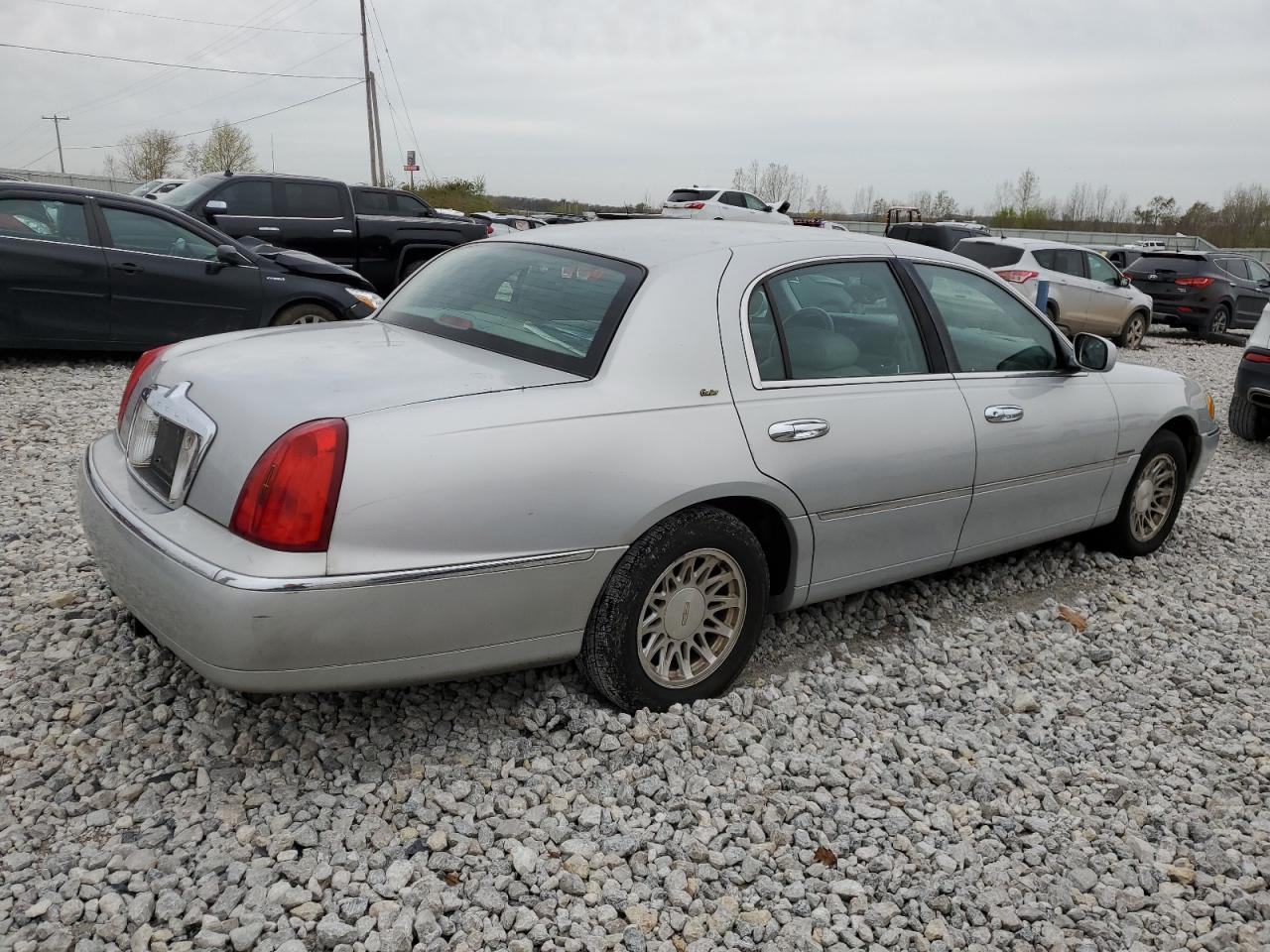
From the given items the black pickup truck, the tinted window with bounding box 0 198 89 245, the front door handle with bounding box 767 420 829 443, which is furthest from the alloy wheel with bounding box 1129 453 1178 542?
the black pickup truck

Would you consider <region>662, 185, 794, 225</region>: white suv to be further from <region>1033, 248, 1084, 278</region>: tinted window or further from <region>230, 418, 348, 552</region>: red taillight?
<region>230, 418, 348, 552</region>: red taillight

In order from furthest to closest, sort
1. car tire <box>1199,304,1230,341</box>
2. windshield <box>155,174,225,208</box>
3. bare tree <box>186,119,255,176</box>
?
bare tree <box>186,119,255,176</box> < car tire <box>1199,304,1230,341</box> < windshield <box>155,174,225,208</box>

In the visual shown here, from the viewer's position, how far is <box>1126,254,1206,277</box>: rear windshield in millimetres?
18125

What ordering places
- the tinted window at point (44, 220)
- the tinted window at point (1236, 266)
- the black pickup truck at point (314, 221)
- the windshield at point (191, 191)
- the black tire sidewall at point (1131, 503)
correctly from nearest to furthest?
the black tire sidewall at point (1131, 503), the tinted window at point (44, 220), the windshield at point (191, 191), the black pickup truck at point (314, 221), the tinted window at point (1236, 266)

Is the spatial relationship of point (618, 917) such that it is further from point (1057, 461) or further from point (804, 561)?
point (1057, 461)

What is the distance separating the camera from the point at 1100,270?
15.7 meters

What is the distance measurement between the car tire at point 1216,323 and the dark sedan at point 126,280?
49.6ft

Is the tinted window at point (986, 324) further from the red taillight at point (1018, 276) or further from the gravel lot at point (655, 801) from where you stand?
the red taillight at point (1018, 276)

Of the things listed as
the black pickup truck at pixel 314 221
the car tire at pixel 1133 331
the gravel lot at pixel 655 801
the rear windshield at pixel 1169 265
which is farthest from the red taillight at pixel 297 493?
the rear windshield at pixel 1169 265

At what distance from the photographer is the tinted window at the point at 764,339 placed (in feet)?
11.4

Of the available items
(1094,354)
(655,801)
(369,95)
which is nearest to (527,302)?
(655,801)

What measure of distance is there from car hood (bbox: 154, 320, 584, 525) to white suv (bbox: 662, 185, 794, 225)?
20012mm

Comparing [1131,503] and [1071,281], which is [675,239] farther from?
[1071,281]

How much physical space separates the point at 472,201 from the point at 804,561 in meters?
41.7
